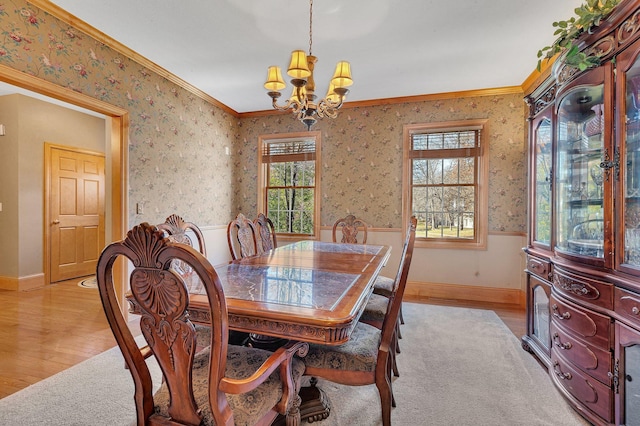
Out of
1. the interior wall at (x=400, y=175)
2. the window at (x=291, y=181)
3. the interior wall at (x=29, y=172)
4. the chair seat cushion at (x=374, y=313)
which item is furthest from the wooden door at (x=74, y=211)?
the chair seat cushion at (x=374, y=313)

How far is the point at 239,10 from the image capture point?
233cm

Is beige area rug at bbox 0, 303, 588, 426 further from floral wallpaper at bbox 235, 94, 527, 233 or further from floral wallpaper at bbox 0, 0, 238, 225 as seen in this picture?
floral wallpaper at bbox 235, 94, 527, 233

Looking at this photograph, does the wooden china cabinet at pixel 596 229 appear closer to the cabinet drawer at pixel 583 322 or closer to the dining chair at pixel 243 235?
the cabinet drawer at pixel 583 322

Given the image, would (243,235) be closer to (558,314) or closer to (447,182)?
(558,314)

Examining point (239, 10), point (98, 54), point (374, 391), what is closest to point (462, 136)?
point (239, 10)

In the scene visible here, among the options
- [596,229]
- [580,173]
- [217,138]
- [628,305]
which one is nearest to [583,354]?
[628,305]

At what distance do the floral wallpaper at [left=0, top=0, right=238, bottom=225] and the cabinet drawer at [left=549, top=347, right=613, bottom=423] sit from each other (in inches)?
146

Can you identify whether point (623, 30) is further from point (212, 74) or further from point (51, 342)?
point (51, 342)

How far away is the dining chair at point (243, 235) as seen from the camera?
2475 millimetres

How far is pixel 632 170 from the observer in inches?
58.7

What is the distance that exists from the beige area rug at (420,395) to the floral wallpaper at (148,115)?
1597 mm

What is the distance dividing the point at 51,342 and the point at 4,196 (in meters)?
2.98

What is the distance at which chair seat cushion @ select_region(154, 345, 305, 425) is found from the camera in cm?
105

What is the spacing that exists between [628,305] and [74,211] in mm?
6406
